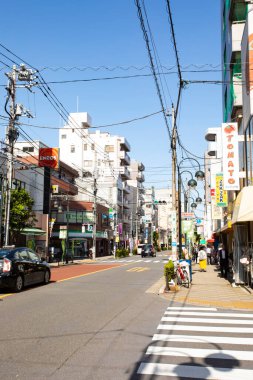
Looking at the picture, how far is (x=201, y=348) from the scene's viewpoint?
7.24m

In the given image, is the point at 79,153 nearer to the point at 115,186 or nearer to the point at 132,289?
the point at 115,186

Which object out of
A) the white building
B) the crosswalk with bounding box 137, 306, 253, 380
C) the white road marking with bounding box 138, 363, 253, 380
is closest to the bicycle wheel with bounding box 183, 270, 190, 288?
the crosswalk with bounding box 137, 306, 253, 380

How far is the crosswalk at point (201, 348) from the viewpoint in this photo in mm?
5877

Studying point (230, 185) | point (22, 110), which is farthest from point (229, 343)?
point (22, 110)

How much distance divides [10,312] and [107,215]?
6673cm

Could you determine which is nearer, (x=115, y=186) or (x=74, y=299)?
(x=74, y=299)

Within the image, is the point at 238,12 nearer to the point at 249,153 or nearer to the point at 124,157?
the point at 249,153

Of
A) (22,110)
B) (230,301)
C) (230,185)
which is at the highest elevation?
(22,110)

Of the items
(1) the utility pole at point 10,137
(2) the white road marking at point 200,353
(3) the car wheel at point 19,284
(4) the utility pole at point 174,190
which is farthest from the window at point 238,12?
(2) the white road marking at point 200,353

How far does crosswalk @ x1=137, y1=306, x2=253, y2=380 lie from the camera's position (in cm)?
588

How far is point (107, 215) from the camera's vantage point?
77500 mm

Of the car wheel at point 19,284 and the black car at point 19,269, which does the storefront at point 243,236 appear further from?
the car wheel at point 19,284

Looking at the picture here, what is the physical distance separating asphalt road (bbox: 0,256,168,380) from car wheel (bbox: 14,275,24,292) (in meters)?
0.53

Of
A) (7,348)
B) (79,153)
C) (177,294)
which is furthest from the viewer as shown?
(79,153)
